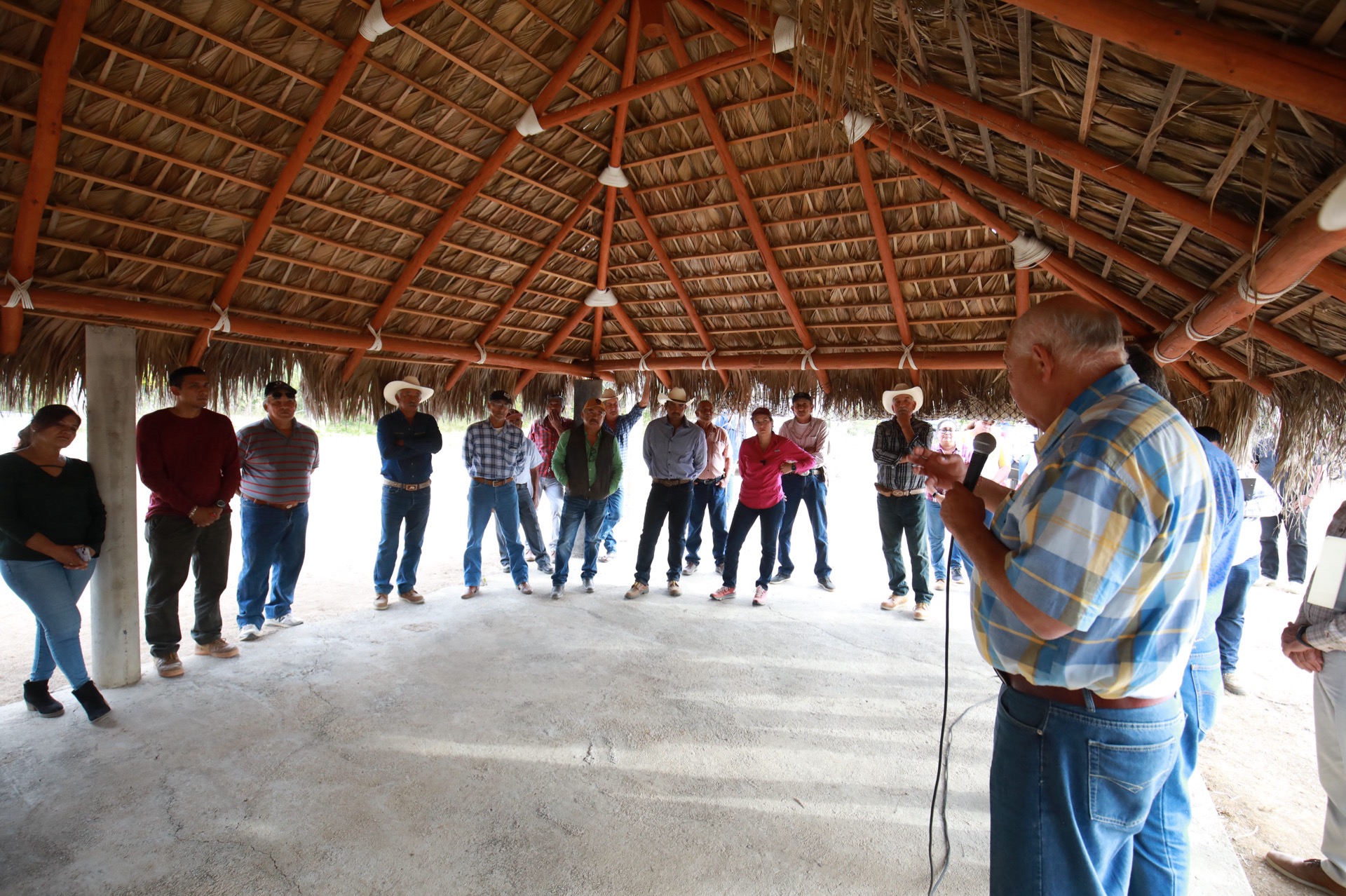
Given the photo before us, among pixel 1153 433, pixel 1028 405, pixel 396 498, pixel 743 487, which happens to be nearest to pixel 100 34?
pixel 396 498

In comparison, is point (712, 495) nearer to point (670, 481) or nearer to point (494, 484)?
point (670, 481)

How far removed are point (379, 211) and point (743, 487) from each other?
3.54 m

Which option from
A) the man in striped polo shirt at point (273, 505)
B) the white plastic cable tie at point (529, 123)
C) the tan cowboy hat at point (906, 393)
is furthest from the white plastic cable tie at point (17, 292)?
the tan cowboy hat at point (906, 393)

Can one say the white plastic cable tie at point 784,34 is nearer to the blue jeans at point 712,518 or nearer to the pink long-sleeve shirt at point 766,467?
the pink long-sleeve shirt at point 766,467

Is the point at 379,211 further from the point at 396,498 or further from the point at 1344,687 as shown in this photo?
the point at 1344,687

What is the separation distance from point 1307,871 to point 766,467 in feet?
12.3

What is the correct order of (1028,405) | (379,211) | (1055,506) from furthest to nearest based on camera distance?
(379,211) < (1028,405) < (1055,506)

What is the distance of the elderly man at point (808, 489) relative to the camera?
5.88 meters

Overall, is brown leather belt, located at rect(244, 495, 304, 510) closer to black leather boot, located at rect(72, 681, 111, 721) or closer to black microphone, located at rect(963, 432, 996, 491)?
black leather boot, located at rect(72, 681, 111, 721)

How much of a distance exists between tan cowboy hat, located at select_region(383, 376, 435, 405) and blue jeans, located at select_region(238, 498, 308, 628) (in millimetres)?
1418

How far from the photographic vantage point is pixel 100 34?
9.61ft

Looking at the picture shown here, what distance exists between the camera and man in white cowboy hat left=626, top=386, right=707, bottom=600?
5.49 metres

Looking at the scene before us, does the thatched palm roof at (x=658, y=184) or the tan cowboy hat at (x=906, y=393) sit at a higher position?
the thatched palm roof at (x=658, y=184)

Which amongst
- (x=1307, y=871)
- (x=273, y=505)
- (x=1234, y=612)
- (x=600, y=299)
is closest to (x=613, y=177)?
(x=600, y=299)
